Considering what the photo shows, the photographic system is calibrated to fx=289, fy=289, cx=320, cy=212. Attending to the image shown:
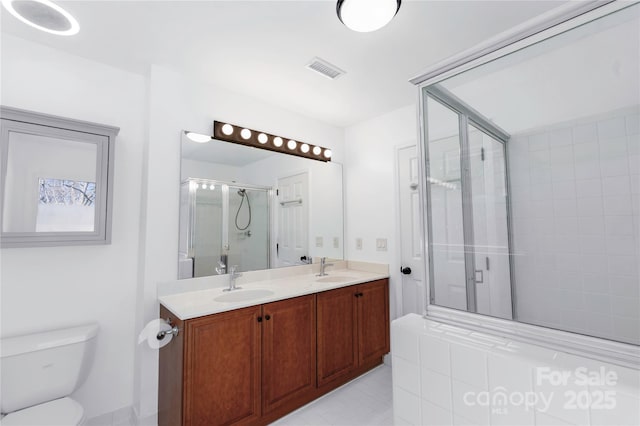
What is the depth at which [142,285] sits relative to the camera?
190 cm

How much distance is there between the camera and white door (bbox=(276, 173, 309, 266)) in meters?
2.65

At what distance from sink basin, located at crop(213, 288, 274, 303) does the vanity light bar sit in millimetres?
1188

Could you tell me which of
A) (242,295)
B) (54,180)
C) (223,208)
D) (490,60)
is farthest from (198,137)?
(490,60)

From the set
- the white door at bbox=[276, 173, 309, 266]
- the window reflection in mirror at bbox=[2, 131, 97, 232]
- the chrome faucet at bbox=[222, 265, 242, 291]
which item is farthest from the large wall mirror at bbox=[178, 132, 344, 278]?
the window reflection in mirror at bbox=[2, 131, 97, 232]

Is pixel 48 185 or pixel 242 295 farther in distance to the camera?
pixel 242 295

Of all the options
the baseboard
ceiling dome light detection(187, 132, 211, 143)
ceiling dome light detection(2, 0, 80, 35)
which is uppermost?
ceiling dome light detection(2, 0, 80, 35)

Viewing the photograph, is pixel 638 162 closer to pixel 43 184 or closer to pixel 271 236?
pixel 271 236

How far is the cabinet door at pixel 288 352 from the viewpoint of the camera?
1.82 meters

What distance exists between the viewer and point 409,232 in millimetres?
2645

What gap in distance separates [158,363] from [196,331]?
0.64 metres

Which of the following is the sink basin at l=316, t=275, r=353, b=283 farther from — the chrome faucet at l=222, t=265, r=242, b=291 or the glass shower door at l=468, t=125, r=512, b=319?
the glass shower door at l=468, t=125, r=512, b=319

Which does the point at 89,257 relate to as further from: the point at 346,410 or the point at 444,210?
the point at 444,210

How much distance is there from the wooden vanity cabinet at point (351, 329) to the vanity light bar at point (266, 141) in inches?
52.1

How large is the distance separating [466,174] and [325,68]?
4.11 feet
